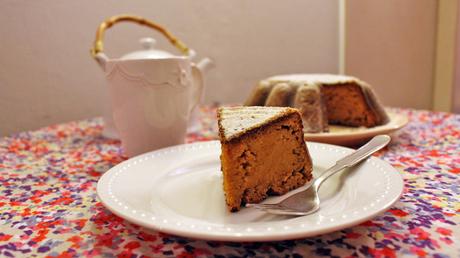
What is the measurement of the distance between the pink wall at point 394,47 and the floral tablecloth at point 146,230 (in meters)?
1.34

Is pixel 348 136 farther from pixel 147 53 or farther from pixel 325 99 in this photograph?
pixel 147 53

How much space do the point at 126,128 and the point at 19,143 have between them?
49 centimetres

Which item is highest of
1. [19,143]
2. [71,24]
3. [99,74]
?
[71,24]

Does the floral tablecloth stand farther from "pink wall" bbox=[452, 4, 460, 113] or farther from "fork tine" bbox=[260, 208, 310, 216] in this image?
"pink wall" bbox=[452, 4, 460, 113]

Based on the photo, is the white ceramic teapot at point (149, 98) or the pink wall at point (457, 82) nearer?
the white ceramic teapot at point (149, 98)

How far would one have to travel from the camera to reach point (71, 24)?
5.31 feet

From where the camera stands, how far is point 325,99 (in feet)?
4.15

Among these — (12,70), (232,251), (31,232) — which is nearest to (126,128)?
(31,232)

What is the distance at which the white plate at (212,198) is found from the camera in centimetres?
48

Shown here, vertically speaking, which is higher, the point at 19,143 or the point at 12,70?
the point at 12,70

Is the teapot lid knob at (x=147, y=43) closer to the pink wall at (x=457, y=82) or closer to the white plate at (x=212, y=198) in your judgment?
the white plate at (x=212, y=198)

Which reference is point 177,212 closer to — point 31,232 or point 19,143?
point 31,232

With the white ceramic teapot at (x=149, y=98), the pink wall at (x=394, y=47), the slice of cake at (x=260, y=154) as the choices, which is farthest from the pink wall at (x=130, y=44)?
the slice of cake at (x=260, y=154)

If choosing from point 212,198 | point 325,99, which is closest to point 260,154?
point 212,198
